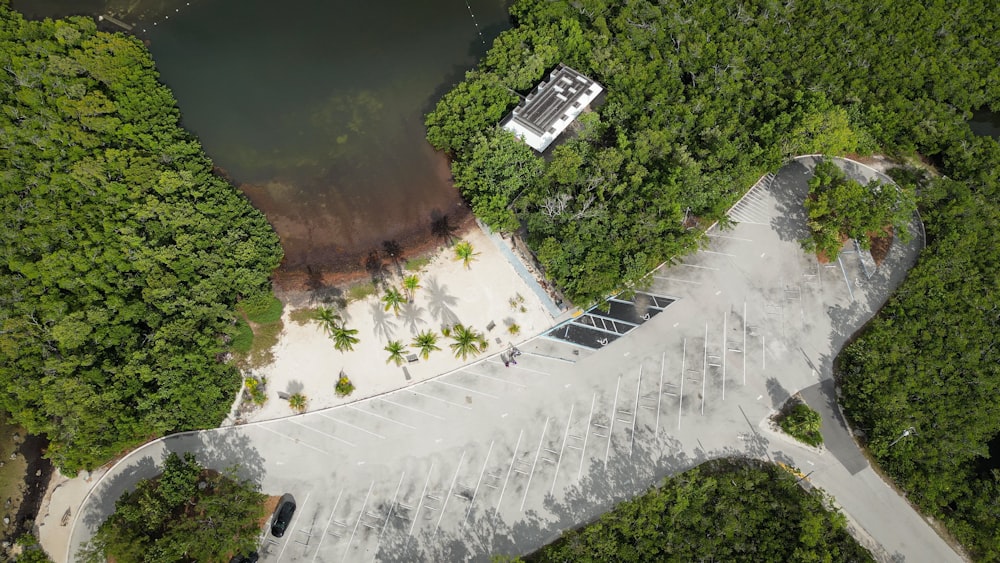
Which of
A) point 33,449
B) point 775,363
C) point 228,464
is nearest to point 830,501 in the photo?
point 775,363

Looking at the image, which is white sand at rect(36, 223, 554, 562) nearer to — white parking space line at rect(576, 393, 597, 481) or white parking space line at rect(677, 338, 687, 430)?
white parking space line at rect(576, 393, 597, 481)

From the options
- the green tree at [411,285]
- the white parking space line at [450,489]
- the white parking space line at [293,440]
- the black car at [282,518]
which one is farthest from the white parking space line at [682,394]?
the black car at [282,518]

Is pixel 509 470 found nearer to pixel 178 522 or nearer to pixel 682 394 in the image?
pixel 682 394

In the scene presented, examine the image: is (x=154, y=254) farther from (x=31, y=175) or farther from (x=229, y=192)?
(x=31, y=175)

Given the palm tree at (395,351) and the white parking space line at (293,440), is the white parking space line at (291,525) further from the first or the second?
the palm tree at (395,351)

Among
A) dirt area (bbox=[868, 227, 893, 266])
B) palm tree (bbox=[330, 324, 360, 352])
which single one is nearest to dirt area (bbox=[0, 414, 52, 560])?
palm tree (bbox=[330, 324, 360, 352])

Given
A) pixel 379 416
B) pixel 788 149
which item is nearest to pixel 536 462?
pixel 379 416

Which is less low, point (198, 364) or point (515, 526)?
point (198, 364)
